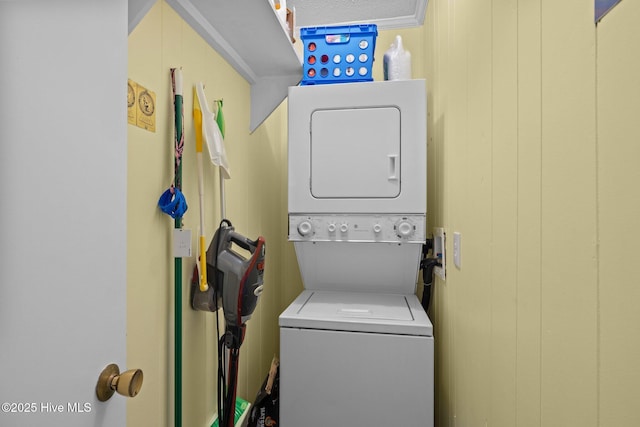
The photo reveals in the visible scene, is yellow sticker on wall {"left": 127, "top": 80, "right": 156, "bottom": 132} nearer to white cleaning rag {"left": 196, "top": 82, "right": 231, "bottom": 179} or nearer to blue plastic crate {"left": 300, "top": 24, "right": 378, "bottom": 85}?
white cleaning rag {"left": 196, "top": 82, "right": 231, "bottom": 179}

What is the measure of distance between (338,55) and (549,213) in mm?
1778

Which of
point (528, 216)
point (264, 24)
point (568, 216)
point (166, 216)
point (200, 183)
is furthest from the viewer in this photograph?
point (264, 24)

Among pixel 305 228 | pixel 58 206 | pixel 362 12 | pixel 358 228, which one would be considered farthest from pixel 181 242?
pixel 362 12

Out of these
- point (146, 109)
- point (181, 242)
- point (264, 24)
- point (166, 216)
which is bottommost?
point (181, 242)

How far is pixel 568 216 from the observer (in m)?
0.60

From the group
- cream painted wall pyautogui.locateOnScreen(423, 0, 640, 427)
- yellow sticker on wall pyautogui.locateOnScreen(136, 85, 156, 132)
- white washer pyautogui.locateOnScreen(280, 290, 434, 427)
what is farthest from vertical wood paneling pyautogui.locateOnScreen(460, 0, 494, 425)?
yellow sticker on wall pyautogui.locateOnScreen(136, 85, 156, 132)

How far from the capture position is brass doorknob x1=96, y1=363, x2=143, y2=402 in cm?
68

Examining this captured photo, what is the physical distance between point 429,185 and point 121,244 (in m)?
2.03

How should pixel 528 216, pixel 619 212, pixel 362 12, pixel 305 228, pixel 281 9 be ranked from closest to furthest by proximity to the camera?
pixel 619 212, pixel 528 216, pixel 281 9, pixel 305 228, pixel 362 12

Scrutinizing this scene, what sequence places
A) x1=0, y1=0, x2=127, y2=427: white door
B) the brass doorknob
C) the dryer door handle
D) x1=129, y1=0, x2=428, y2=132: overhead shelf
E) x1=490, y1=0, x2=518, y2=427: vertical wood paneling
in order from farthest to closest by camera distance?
the dryer door handle < x1=129, y1=0, x2=428, y2=132: overhead shelf < x1=490, y1=0, x2=518, y2=427: vertical wood paneling < the brass doorknob < x1=0, y1=0, x2=127, y2=427: white door

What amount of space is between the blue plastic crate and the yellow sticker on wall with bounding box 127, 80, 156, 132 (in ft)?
3.74

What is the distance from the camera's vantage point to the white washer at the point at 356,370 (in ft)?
5.00

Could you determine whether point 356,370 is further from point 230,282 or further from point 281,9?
point 281,9

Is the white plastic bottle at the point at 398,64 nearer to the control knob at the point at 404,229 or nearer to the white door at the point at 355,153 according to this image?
the white door at the point at 355,153
